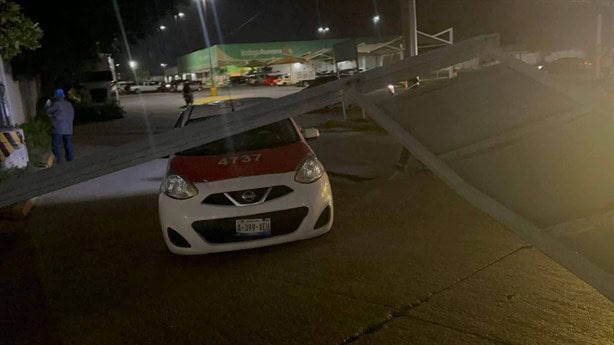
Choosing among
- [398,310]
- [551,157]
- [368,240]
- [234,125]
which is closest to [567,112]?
[551,157]

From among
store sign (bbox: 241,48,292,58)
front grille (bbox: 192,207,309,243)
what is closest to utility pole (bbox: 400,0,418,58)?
front grille (bbox: 192,207,309,243)

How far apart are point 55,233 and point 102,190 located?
283 cm

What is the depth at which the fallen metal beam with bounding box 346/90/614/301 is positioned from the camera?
5.19ft

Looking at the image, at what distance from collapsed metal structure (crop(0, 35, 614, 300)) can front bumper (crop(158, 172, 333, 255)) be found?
3.49 meters

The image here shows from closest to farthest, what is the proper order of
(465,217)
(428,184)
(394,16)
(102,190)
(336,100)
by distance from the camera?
(336,100)
(465,217)
(428,184)
(102,190)
(394,16)

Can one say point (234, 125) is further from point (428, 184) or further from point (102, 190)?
point (102, 190)

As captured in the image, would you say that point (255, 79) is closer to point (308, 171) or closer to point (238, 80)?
point (238, 80)

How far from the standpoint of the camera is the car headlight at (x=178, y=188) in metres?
5.77

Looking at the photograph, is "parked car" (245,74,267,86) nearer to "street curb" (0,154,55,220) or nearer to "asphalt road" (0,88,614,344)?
"street curb" (0,154,55,220)

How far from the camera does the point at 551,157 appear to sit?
1877 millimetres

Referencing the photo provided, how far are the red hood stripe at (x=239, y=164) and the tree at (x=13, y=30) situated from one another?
372cm

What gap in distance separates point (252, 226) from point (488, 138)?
12.9 ft

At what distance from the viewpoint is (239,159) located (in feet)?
20.1

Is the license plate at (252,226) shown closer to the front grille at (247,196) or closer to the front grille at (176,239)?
the front grille at (247,196)
